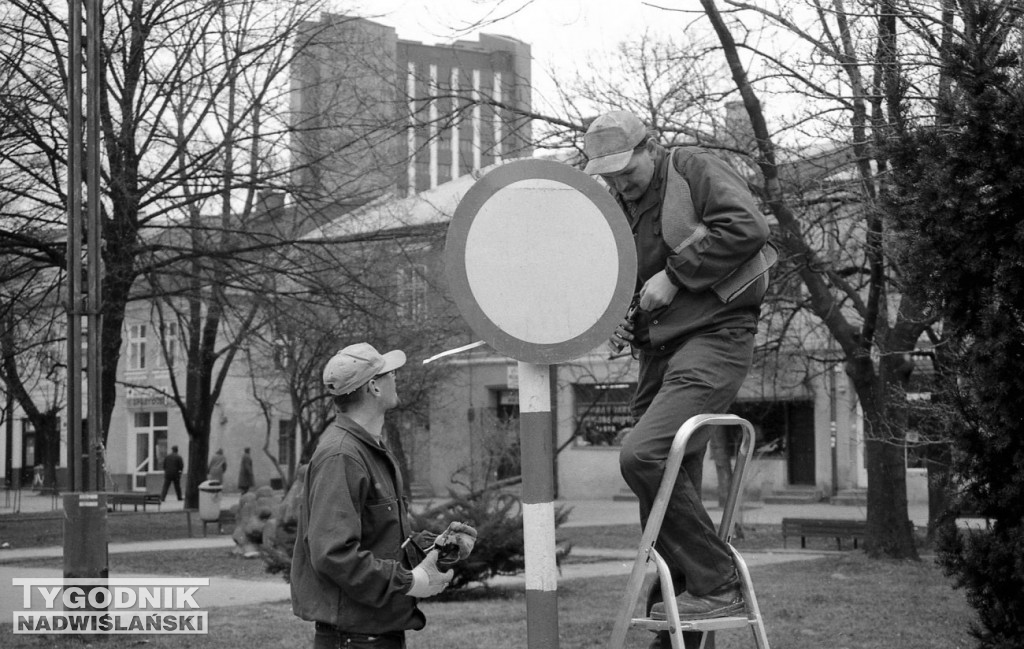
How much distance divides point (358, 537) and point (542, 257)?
1099mm

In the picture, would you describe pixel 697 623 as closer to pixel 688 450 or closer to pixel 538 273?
pixel 688 450

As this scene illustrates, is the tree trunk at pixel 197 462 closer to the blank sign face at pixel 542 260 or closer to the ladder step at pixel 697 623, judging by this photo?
the blank sign face at pixel 542 260

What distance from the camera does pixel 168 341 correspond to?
127 feet

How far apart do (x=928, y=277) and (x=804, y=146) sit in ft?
27.8

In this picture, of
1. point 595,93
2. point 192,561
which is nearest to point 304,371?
point 192,561

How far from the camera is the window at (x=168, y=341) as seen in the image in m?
23.5

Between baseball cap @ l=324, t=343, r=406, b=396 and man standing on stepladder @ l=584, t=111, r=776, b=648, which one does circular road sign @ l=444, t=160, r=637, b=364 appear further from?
baseball cap @ l=324, t=343, r=406, b=396

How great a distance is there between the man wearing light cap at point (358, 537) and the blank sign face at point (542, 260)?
77cm

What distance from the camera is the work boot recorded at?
12.9 ft

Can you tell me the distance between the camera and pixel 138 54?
1869 centimetres

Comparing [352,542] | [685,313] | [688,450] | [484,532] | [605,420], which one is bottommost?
[484,532]

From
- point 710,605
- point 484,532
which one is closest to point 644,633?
point 484,532

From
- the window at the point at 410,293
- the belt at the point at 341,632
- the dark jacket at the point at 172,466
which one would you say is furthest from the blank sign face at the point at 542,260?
the dark jacket at the point at 172,466

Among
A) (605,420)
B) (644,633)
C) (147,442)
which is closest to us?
(644,633)
